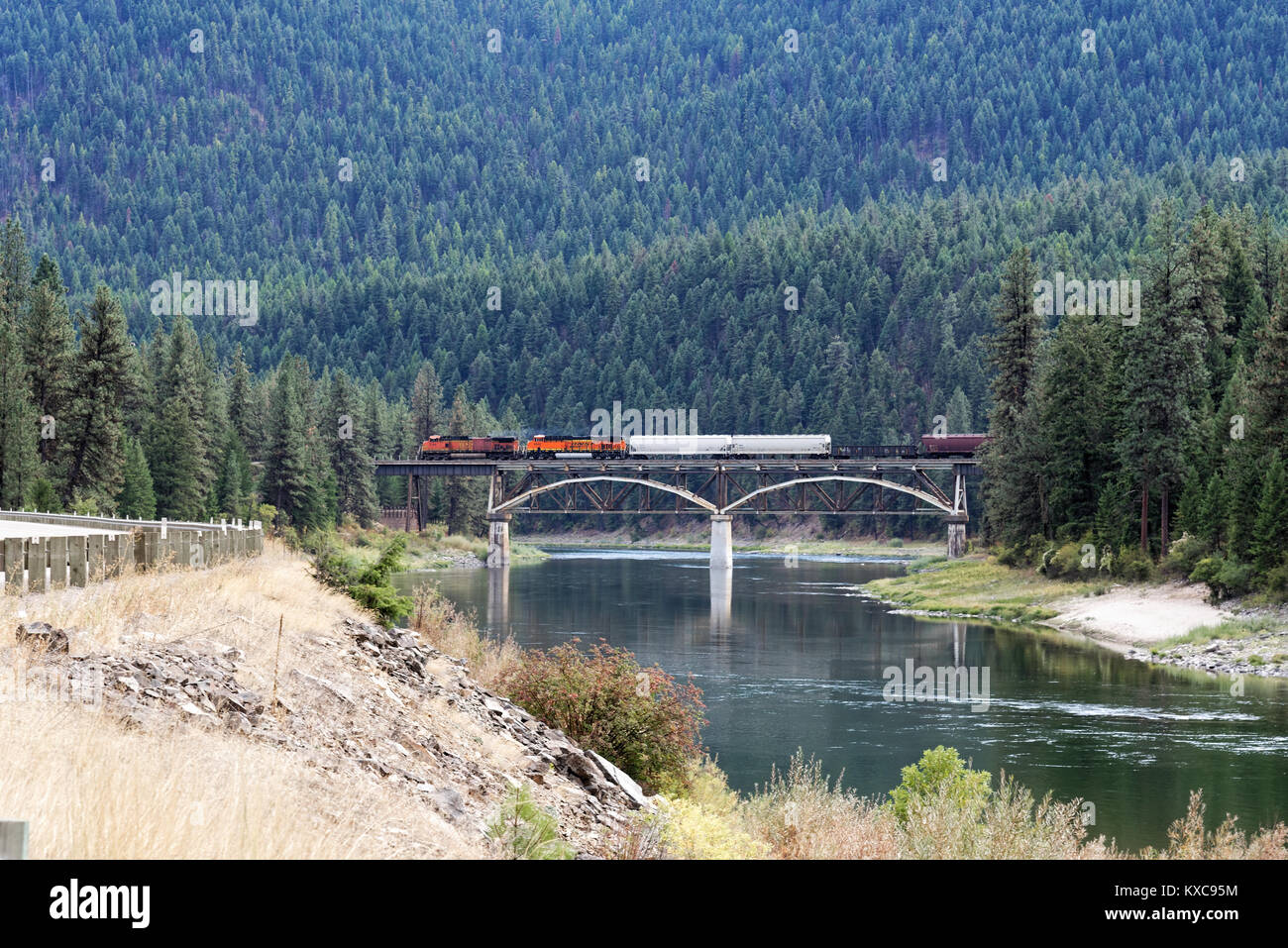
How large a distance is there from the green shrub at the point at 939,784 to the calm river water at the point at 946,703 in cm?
455

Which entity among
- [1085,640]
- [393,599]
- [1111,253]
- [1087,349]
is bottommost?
[1085,640]

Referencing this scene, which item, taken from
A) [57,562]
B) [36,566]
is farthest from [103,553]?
[36,566]

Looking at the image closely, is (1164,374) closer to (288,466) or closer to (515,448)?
(288,466)

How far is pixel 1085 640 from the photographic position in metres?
65.2

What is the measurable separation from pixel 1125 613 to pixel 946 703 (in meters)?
22.9

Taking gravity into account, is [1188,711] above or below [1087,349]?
below

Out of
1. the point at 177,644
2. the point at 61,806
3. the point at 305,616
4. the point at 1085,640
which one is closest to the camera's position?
the point at 61,806

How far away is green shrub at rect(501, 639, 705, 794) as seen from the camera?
88.9 feet

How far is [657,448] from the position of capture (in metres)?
146

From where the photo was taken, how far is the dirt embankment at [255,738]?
11461mm
